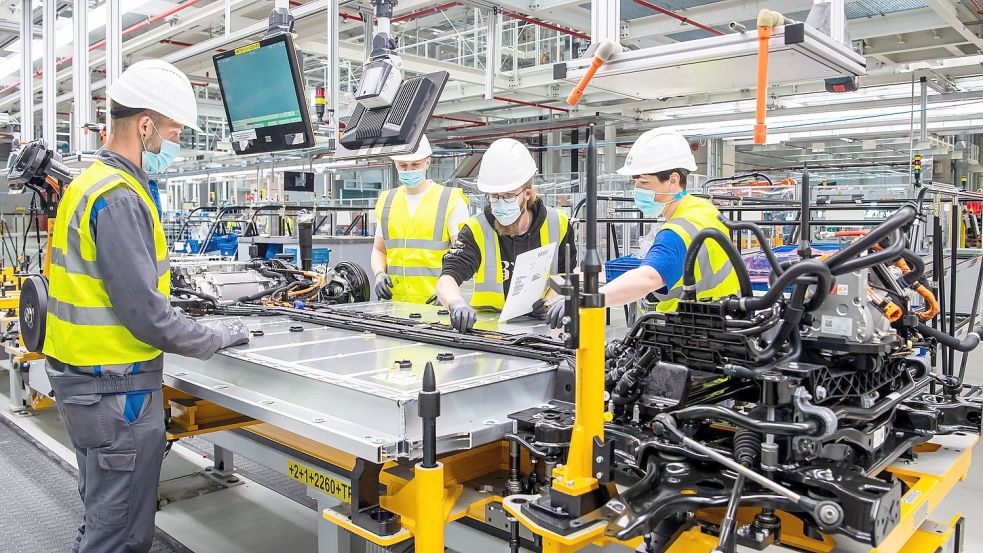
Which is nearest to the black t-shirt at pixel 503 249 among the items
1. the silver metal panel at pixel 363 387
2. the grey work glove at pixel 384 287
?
the grey work glove at pixel 384 287

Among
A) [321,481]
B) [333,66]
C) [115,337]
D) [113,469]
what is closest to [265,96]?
[333,66]

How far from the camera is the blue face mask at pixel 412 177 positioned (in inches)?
149

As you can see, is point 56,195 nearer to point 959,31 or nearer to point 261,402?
point 261,402

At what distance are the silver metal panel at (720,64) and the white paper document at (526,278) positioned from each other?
0.57m

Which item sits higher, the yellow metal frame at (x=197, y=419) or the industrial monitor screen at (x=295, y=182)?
the industrial monitor screen at (x=295, y=182)

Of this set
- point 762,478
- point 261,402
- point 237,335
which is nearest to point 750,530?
point 762,478

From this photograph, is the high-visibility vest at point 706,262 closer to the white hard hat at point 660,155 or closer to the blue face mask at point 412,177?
the white hard hat at point 660,155

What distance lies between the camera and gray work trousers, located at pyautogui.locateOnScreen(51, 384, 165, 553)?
197cm

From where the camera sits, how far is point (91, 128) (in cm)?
468

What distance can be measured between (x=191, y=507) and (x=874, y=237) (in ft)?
11.8

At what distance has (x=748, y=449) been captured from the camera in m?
1.31

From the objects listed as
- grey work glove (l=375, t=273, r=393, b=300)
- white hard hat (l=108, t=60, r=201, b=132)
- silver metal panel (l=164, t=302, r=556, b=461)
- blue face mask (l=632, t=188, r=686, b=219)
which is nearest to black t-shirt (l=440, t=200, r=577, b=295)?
blue face mask (l=632, t=188, r=686, b=219)

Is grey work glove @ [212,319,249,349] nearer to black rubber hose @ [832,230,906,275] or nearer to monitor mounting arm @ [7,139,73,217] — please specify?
black rubber hose @ [832,230,906,275]

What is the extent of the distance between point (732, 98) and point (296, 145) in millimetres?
7499
